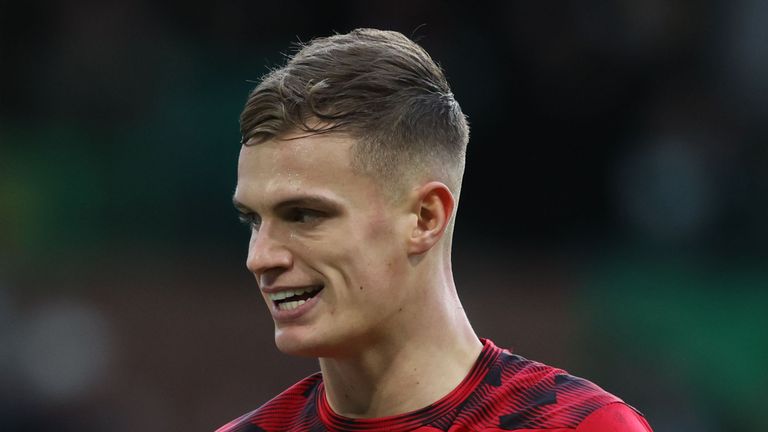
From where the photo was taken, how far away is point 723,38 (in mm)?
9031

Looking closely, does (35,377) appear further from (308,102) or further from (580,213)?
(308,102)

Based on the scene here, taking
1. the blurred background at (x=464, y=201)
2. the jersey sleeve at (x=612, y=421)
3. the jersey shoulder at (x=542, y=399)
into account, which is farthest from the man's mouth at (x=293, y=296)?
the blurred background at (x=464, y=201)

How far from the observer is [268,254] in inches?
125

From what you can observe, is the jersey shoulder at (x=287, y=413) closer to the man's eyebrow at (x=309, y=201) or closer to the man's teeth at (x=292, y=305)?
the man's teeth at (x=292, y=305)

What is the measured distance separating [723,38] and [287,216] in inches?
260

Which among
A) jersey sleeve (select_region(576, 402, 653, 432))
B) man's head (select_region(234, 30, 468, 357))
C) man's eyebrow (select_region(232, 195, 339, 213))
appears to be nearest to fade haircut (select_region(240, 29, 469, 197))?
man's head (select_region(234, 30, 468, 357))

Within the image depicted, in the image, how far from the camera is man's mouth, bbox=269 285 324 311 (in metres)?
3.20

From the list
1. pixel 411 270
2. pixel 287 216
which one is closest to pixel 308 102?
pixel 287 216

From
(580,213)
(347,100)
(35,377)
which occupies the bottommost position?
(35,377)

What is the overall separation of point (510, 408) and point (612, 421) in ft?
0.92

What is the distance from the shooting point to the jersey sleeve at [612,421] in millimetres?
3123

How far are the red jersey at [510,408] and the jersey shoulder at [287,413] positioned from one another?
48mm

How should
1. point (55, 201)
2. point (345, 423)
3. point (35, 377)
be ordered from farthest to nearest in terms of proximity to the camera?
point (55, 201)
point (35, 377)
point (345, 423)

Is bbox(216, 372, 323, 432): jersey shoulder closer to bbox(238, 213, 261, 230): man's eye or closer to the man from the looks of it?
the man
